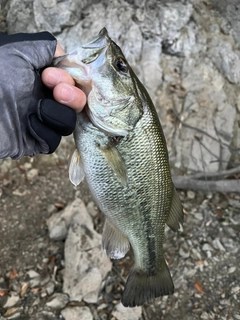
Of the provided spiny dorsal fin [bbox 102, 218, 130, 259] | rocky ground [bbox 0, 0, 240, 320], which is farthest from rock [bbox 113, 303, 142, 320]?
spiny dorsal fin [bbox 102, 218, 130, 259]

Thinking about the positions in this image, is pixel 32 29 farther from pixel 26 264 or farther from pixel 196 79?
pixel 26 264

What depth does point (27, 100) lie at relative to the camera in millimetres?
1921

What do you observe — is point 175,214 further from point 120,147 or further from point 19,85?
point 19,85

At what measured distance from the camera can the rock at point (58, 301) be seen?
9.91 feet

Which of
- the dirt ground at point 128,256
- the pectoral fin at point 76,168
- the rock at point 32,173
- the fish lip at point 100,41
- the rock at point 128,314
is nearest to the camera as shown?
the fish lip at point 100,41

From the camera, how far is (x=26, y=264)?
3262 millimetres

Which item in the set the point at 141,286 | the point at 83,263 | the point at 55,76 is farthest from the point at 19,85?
the point at 83,263

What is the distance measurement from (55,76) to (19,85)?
20 cm

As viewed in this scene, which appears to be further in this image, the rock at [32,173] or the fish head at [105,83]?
the rock at [32,173]

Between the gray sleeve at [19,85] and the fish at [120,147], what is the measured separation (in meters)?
0.11

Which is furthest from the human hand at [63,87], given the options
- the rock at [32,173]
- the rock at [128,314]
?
the rock at [32,173]

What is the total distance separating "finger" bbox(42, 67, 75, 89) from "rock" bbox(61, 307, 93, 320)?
192 centimetres

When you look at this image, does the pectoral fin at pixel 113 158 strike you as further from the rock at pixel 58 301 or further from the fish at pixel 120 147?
the rock at pixel 58 301

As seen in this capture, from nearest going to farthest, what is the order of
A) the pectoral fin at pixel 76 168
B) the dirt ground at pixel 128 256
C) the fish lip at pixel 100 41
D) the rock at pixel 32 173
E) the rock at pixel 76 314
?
the fish lip at pixel 100 41 → the pectoral fin at pixel 76 168 → the rock at pixel 76 314 → the dirt ground at pixel 128 256 → the rock at pixel 32 173
